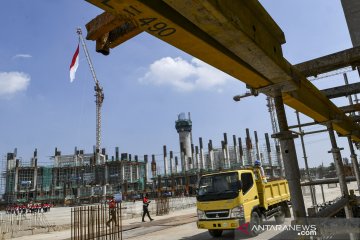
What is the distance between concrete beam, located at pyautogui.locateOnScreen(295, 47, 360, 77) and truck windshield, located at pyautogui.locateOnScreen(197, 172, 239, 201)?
5.32 metres

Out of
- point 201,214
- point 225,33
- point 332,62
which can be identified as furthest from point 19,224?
point 225,33

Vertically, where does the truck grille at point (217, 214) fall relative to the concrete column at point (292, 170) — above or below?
below

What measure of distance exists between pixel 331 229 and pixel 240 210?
6.71m

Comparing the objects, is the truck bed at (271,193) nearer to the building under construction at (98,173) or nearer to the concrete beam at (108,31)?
the concrete beam at (108,31)

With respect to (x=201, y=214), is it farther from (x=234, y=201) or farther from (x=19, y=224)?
(x=19, y=224)

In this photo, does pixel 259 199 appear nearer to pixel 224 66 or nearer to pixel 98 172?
pixel 224 66

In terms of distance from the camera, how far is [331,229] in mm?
3871

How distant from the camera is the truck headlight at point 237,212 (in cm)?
1032

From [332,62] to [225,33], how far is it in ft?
15.7

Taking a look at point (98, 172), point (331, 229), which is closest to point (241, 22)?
point (331, 229)

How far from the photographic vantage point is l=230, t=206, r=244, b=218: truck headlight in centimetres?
1032

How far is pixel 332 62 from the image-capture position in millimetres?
6980

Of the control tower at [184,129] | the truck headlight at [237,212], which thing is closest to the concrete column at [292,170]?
→ the truck headlight at [237,212]

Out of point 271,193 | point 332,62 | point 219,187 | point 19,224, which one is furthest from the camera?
point 19,224
